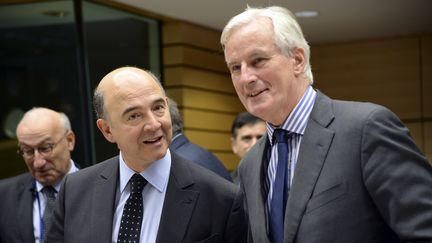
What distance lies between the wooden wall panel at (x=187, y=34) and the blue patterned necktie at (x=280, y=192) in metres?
5.98

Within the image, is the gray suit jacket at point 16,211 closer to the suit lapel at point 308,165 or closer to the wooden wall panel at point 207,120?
the suit lapel at point 308,165

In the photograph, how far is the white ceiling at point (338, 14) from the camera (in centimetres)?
765

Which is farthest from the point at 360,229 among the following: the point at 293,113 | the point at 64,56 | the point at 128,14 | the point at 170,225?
the point at 128,14

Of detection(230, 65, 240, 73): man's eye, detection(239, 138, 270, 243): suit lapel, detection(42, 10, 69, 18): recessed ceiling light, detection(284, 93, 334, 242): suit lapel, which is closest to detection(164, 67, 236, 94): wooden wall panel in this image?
detection(42, 10, 69, 18): recessed ceiling light

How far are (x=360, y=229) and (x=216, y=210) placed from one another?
1.63 feet

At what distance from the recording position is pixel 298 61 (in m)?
2.50

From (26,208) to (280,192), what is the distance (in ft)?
6.39

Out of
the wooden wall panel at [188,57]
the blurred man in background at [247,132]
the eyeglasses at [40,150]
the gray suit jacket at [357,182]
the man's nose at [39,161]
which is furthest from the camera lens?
the wooden wall panel at [188,57]

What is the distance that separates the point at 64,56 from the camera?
730cm

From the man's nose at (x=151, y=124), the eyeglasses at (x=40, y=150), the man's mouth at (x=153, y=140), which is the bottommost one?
the eyeglasses at (x=40, y=150)

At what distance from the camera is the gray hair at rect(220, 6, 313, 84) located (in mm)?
2447

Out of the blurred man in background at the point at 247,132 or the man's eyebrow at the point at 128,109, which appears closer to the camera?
the man's eyebrow at the point at 128,109

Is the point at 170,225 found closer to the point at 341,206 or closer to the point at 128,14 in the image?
the point at 341,206

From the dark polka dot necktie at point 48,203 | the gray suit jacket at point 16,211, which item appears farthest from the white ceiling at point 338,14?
the gray suit jacket at point 16,211
